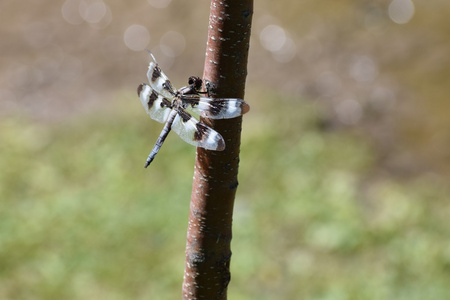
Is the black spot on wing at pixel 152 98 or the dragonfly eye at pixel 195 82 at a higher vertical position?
the black spot on wing at pixel 152 98

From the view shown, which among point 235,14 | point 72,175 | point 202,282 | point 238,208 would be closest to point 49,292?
point 72,175

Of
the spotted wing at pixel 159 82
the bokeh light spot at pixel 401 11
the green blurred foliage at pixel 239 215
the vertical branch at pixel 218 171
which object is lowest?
the vertical branch at pixel 218 171

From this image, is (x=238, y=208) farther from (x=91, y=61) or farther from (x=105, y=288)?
(x=91, y=61)

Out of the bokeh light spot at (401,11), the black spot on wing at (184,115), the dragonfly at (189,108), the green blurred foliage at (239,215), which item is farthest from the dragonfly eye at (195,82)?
the bokeh light spot at (401,11)

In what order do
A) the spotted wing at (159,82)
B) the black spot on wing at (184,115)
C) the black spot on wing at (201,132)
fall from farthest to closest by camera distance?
the spotted wing at (159,82) → the black spot on wing at (184,115) → the black spot on wing at (201,132)

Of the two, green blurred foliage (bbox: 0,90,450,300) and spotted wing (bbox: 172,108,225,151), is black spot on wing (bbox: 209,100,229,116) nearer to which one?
spotted wing (bbox: 172,108,225,151)

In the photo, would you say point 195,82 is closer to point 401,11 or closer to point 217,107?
point 217,107

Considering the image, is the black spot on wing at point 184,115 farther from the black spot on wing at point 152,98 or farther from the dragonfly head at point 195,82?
the dragonfly head at point 195,82
